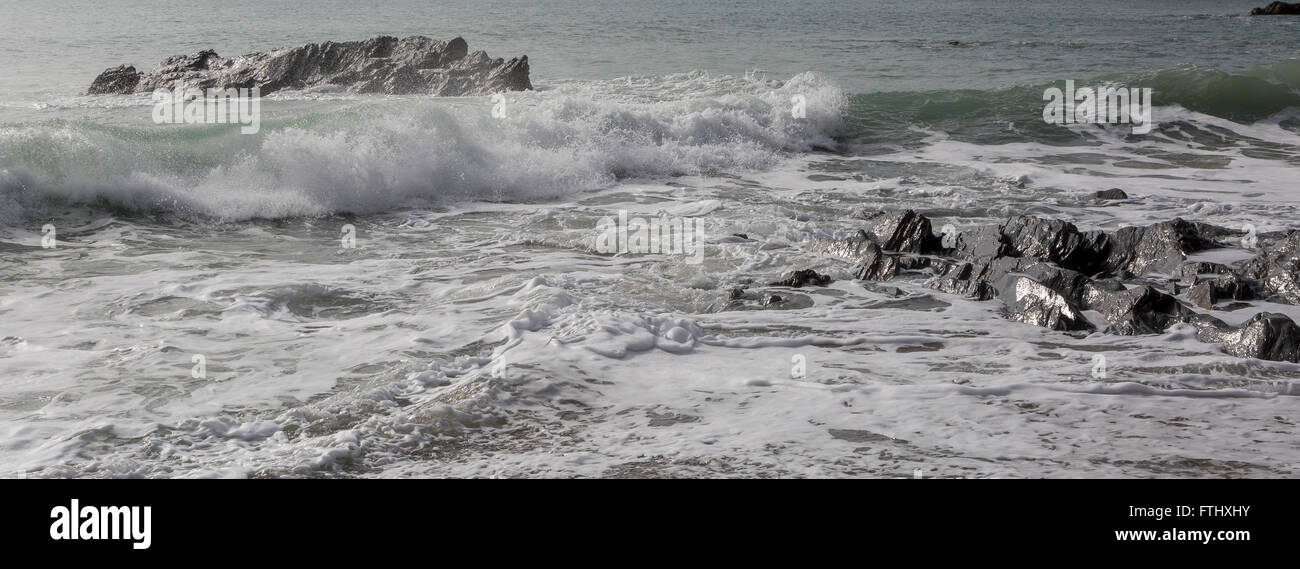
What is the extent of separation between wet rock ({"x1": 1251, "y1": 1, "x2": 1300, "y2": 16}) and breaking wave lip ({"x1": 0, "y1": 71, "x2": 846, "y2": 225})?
38413 millimetres

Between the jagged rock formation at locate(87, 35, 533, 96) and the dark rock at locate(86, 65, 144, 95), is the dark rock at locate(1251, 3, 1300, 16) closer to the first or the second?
the jagged rock formation at locate(87, 35, 533, 96)

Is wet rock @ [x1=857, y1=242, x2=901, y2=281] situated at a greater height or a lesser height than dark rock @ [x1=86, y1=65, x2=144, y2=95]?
lesser

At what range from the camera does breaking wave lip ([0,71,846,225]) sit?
10.6 metres

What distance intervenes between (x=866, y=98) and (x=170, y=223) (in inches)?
551

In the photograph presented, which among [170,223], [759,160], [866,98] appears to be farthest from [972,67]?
[170,223]

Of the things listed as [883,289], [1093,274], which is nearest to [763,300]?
[883,289]

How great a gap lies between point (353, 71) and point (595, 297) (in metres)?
17.4

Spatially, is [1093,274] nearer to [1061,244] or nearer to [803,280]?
[1061,244]

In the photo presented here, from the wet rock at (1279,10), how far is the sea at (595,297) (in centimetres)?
2848

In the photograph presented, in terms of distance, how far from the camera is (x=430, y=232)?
33.0ft

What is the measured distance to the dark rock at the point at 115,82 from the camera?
2208cm

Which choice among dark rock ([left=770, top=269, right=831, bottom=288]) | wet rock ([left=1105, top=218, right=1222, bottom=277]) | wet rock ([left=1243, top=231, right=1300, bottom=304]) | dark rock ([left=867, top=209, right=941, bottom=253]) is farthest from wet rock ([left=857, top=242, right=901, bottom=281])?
wet rock ([left=1243, top=231, right=1300, bottom=304])

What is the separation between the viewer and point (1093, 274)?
7926mm
